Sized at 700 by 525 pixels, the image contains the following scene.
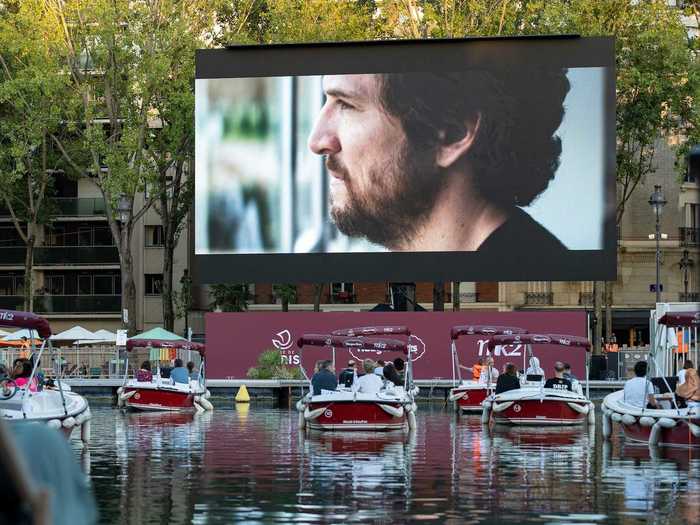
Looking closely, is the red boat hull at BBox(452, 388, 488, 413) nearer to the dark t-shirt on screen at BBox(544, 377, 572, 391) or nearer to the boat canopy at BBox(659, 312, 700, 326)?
the dark t-shirt on screen at BBox(544, 377, 572, 391)

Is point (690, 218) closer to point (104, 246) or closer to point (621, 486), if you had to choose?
point (104, 246)

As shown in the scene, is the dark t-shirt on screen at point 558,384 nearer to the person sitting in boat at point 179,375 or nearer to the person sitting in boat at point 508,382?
the person sitting in boat at point 508,382

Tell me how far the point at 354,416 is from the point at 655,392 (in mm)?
6814

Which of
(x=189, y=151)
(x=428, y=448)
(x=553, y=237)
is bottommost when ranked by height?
(x=428, y=448)

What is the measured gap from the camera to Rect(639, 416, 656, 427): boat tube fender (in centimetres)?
2609

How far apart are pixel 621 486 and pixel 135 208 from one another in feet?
206

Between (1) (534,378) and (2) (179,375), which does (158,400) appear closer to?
(2) (179,375)

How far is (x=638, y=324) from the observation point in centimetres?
7550

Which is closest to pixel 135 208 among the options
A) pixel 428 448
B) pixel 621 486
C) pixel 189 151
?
pixel 189 151

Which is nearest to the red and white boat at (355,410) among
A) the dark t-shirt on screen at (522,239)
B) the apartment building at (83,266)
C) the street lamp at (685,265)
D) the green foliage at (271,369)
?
the dark t-shirt on screen at (522,239)

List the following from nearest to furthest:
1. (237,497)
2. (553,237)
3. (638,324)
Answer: (237,497)
(553,237)
(638,324)

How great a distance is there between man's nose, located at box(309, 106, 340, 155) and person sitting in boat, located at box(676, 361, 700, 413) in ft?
89.1

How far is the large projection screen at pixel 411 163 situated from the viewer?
49375 millimetres

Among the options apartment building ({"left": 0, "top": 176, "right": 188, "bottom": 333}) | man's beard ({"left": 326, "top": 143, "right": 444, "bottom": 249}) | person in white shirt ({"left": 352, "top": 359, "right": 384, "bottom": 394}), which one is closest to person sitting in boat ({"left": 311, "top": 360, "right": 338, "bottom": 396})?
person in white shirt ({"left": 352, "top": 359, "right": 384, "bottom": 394})
